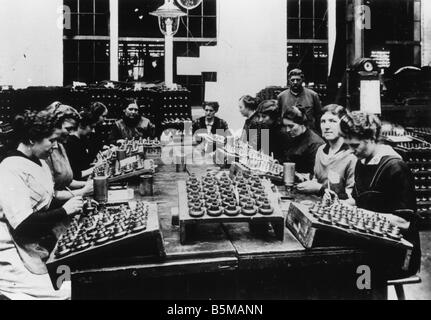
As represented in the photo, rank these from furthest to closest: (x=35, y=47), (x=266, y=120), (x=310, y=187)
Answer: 1. (x=35, y=47)
2. (x=266, y=120)
3. (x=310, y=187)

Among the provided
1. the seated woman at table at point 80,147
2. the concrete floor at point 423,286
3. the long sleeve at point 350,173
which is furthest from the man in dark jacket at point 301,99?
the long sleeve at point 350,173

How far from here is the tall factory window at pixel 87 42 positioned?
7.35 m

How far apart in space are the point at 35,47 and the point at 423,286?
20.5ft

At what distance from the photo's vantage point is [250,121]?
5031 millimetres

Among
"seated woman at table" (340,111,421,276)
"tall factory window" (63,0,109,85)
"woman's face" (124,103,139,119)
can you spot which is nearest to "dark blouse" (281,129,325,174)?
"seated woman at table" (340,111,421,276)

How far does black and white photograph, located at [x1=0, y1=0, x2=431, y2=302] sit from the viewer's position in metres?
1.64

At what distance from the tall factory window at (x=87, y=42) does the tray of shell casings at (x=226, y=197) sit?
18.9 ft

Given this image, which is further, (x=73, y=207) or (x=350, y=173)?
(x=350, y=173)

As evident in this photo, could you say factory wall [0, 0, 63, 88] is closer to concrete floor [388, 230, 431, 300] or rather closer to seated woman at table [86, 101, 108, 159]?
seated woman at table [86, 101, 108, 159]

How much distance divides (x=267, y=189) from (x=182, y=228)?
1.72 ft

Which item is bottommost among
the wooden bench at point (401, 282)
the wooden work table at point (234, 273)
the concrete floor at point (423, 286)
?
the concrete floor at point (423, 286)

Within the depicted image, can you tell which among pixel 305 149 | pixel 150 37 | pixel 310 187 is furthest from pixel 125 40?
pixel 310 187

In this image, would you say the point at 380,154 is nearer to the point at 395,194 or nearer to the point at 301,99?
the point at 395,194

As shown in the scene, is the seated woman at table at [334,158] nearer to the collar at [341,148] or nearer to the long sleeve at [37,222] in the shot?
the collar at [341,148]
